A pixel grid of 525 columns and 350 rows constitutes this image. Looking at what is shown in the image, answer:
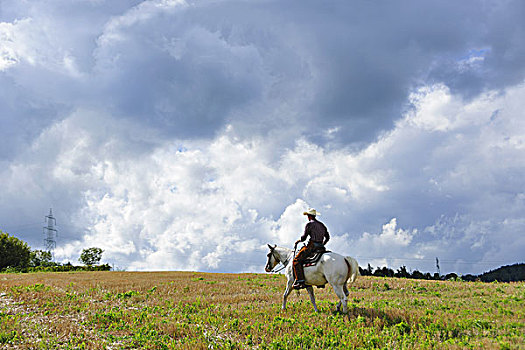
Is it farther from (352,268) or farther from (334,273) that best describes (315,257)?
(352,268)

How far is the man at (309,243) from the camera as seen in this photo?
55.1ft

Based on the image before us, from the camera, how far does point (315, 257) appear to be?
16.7 m

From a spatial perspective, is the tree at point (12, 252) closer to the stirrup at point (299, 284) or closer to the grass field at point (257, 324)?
the grass field at point (257, 324)

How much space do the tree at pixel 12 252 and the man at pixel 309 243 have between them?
280ft

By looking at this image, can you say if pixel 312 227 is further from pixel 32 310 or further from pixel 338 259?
pixel 32 310

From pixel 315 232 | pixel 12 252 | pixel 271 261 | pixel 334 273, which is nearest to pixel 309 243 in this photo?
pixel 315 232

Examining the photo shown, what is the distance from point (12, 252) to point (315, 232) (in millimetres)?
87433

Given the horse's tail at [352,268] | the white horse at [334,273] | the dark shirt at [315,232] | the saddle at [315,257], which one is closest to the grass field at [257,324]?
the white horse at [334,273]

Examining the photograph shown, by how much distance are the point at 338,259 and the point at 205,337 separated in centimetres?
626

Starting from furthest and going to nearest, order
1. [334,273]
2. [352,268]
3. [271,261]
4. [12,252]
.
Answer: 1. [12,252]
2. [271,261]
3. [352,268]
4. [334,273]

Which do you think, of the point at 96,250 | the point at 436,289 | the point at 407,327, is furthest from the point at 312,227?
the point at 96,250

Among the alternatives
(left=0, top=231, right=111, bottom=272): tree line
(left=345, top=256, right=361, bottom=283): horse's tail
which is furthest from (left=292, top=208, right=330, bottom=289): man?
(left=0, top=231, right=111, bottom=272): tree line

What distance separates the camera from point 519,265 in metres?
66.5

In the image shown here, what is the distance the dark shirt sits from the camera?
16.8 metres
